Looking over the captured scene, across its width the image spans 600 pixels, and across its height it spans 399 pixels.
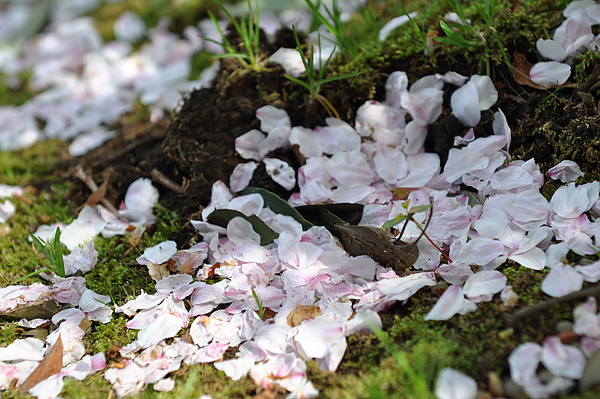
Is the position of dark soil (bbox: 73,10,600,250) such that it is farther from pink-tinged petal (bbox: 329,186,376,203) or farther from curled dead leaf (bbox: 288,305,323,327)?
curled dead leaf (bbox: 288,305,323,327)

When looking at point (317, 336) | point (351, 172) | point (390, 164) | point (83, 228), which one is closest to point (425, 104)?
point (390, 164)

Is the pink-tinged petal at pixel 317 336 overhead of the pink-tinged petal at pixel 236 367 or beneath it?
overhead

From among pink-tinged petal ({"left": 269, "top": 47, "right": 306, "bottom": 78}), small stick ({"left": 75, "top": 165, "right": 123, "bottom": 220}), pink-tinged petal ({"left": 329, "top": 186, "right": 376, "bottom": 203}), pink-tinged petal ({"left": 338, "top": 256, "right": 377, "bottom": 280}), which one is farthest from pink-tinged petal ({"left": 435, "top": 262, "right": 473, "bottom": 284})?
small stick ({"left": 75, "top": 165, "right": 123, "bottom": 220})

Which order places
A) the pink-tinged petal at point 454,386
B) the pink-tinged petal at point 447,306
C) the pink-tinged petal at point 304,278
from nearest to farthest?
the pink-tinged petal at point 454,386
the pink-tinged petal at point 447,306
the pink-tinged petal at point 304,278

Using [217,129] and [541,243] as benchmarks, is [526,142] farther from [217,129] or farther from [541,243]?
[217,129]

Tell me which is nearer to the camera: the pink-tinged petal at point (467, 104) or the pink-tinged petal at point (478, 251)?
the pink-tinged petal at point (478, 251)

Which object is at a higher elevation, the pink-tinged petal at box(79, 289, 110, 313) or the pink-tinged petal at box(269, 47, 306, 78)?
the pink-tinged petal at box(269, 47, 306, 78)

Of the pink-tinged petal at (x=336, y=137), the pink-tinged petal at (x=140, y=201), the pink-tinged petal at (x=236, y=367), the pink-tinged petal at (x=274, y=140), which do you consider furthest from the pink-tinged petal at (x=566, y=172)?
the pink-tinged petal at (x=140, y=201)

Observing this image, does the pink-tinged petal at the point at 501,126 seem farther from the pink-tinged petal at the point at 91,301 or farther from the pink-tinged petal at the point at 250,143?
the pink-tinged petal at the point at 91,301

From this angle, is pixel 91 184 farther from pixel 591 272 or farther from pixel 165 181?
pixel 591 272
